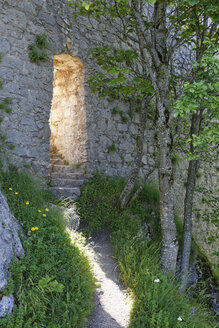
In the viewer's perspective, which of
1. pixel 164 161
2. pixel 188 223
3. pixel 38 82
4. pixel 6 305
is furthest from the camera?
pixel 38 82

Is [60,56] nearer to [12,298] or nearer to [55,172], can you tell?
[55,172]

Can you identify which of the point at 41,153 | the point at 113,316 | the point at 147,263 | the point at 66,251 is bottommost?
the point at 113,316

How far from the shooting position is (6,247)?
104 inches

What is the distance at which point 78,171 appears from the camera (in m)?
5.78

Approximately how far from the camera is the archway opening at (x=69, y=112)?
19.1 feet

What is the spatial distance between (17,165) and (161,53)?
9.36 ft

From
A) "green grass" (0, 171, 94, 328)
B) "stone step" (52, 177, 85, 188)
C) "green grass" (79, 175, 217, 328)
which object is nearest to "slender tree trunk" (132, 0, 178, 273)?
"green grass" (79, 175, 217, 328)

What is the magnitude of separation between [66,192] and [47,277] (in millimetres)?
2595

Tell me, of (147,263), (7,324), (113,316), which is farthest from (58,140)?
(7,324)

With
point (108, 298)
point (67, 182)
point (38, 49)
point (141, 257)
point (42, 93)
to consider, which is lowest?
point (108, 298)

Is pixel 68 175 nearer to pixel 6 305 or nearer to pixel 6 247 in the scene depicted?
pixel 6 247

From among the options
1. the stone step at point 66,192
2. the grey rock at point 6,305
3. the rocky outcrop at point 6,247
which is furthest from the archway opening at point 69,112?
the grey rock at point 6,305

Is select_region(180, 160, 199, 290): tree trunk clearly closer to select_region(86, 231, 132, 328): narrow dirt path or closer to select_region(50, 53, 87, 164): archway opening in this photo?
select_region(86, 231, 132, 328): narrow dirt path

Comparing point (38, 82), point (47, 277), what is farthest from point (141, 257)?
point (38, 82)
